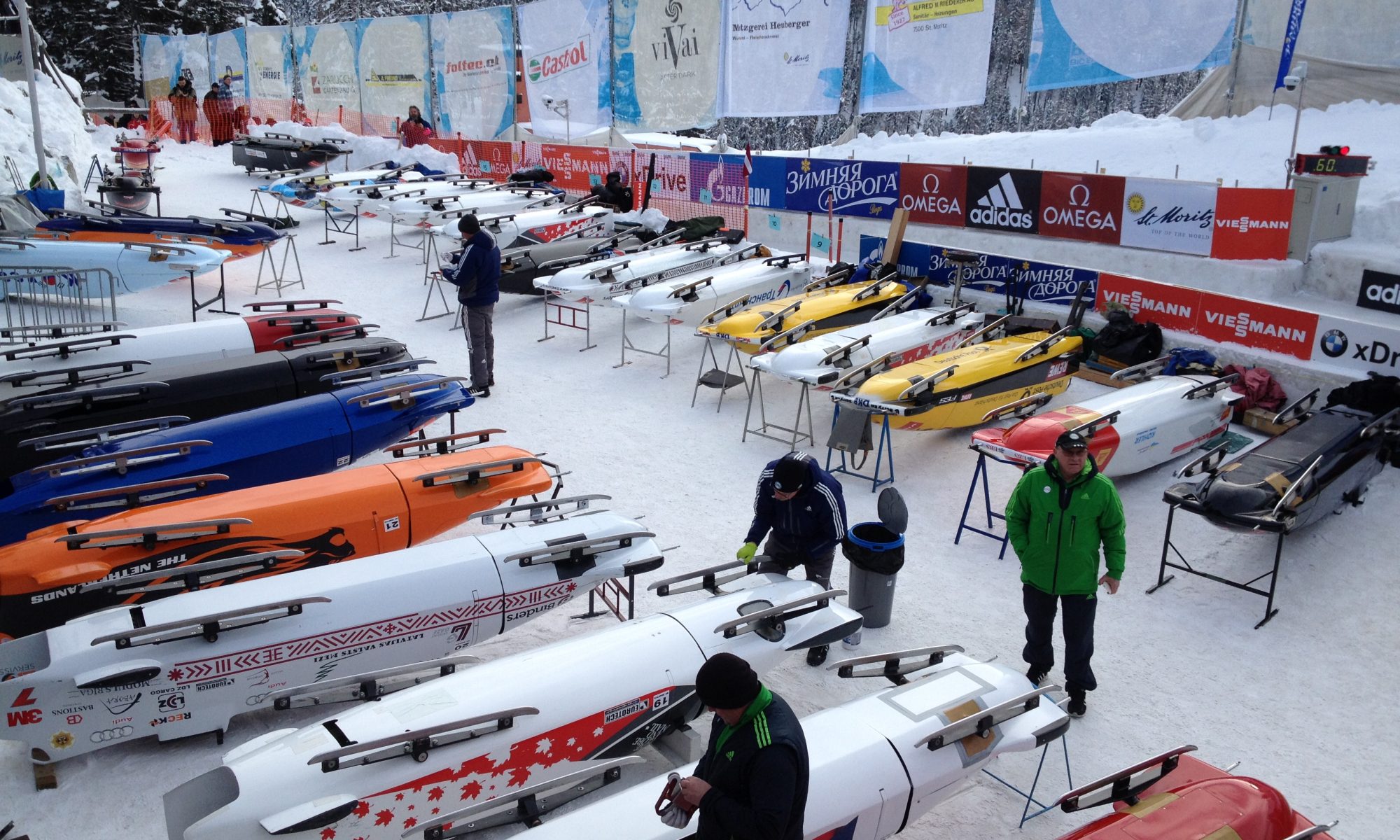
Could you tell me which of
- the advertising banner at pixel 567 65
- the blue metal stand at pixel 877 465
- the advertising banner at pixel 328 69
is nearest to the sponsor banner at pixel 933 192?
the blue metal stand at pixel 877 465

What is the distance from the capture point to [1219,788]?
4133 mm

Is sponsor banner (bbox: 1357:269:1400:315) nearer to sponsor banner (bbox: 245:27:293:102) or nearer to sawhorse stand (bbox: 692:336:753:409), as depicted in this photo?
sawhorse stand (bbox: 692:336:753:409)

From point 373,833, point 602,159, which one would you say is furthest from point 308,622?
point 602,159

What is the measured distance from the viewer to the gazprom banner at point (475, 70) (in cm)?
2373

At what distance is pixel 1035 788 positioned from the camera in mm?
5023

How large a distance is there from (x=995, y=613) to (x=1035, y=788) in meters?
1.75

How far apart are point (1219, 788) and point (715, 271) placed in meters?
9.05

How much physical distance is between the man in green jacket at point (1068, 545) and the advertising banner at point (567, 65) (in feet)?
55.5

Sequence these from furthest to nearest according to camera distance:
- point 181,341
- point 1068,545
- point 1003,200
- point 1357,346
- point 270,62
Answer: point 270,62 → point 1003,200 → point 181,341 → point 1357,346 → point 1068,545

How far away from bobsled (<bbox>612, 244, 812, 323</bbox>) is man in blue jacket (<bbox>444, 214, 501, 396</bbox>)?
5.34ft

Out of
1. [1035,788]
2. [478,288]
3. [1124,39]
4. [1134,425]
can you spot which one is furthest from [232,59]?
[1035,788]

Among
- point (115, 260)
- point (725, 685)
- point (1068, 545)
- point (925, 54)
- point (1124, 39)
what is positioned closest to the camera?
point (725, 685)

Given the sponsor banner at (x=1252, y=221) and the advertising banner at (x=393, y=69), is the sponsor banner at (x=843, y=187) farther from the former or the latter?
the advertising banner at (x=393, y=69)

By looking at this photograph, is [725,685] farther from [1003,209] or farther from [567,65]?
[567,65]
